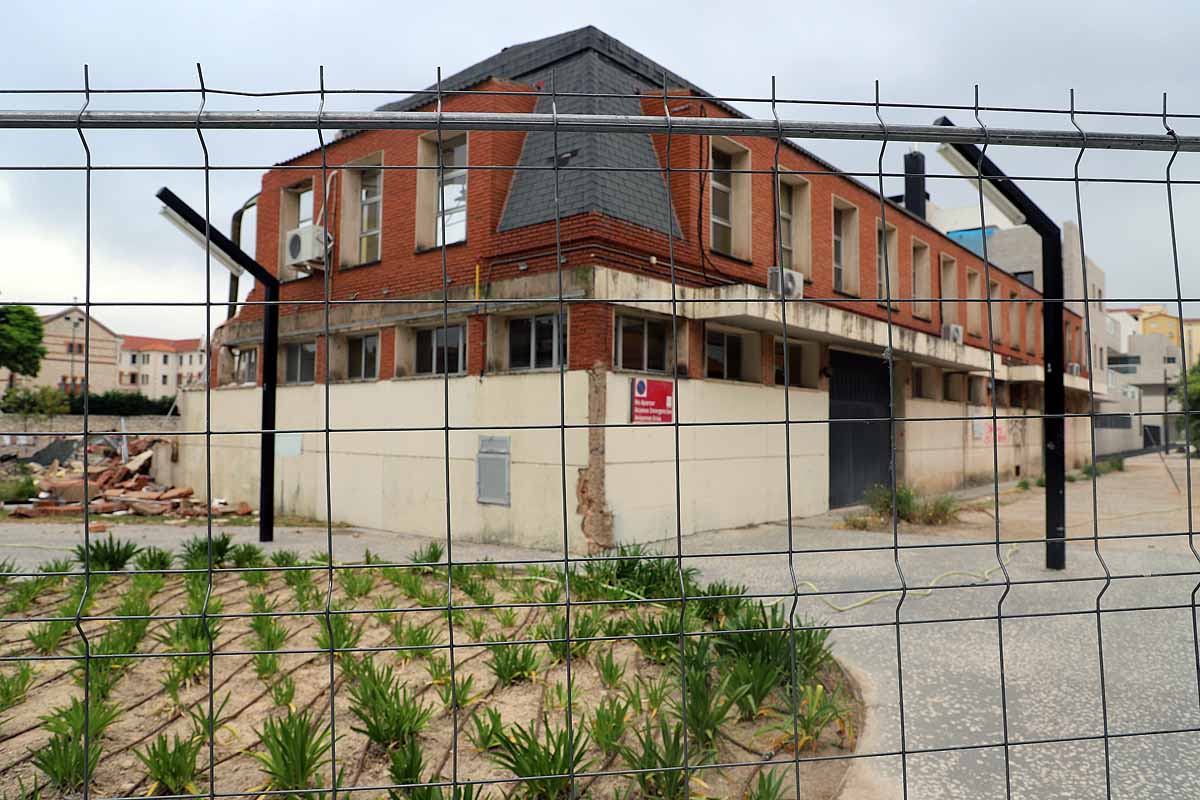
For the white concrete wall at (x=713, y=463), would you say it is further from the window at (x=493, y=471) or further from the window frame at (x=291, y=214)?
the window frame at (x=291, y=214)

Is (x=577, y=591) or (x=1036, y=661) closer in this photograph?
(x=1036, y=661)

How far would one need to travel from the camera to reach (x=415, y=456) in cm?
1086

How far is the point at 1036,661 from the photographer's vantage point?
14.4ft

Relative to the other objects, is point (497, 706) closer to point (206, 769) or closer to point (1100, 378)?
point (206, 769)

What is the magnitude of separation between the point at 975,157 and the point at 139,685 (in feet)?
21.5

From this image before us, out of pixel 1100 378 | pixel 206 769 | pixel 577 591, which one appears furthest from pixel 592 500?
pixel 1100 378

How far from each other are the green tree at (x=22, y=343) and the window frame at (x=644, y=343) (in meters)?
38.0

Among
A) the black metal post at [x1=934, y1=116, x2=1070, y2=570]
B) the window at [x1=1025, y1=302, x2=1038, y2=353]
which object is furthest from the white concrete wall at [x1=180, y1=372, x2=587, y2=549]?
the window at [x1=1025, y1=302, x2=1038, y2=353]

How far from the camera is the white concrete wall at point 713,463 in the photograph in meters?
9.14

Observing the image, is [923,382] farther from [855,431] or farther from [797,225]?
[797,225]

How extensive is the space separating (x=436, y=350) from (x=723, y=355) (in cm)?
450

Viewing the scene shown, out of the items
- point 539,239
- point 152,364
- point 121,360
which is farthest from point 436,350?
point 152,364

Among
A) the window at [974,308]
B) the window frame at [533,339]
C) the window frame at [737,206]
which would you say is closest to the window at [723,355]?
the window frame at [737,206]

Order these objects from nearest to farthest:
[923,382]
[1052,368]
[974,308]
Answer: [1052,368], [923,382], [974,308]
